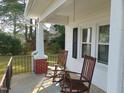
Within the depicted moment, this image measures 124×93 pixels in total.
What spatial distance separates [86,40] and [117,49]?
5.03 metres

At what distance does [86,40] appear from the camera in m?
7.00

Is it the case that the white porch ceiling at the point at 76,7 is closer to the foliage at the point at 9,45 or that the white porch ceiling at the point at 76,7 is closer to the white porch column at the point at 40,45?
the white porch column at the point at 40,45

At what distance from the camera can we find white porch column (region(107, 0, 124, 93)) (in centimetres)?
196

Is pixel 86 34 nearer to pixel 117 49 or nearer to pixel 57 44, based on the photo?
pixel 117 49

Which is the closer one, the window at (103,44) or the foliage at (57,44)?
the window at (103,44)

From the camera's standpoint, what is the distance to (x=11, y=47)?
55.2 ft

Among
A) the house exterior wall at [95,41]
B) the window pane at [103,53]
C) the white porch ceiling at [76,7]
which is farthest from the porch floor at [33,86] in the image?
the white porch ceiling at [76,7]

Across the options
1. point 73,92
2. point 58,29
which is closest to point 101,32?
point 73,92

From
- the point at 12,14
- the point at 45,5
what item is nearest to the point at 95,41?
the point at 45,5

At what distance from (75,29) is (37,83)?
2839 mm

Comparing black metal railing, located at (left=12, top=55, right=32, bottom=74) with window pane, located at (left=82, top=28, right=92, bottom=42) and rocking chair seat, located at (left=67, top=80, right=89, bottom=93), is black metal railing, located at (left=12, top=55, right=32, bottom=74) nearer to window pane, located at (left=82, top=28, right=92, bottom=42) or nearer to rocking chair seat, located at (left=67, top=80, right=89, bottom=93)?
window pane, located at (left=82, top=28, right=92, bottom=42)

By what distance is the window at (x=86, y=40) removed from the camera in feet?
21.9

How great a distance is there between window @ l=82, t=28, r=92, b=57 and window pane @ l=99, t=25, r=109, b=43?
0.71 metres

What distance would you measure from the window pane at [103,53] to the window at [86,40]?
0.78 m
